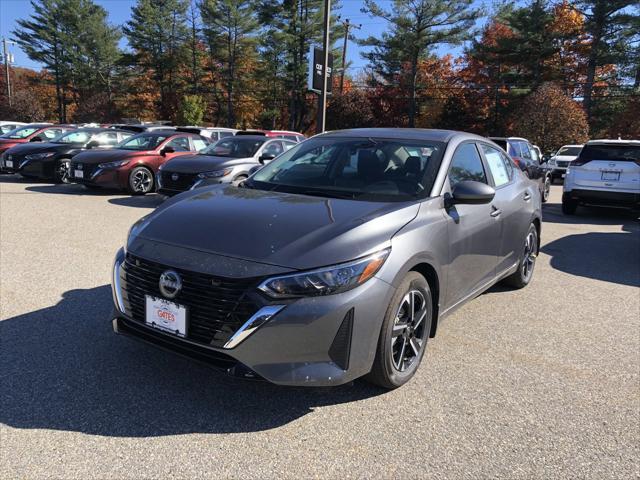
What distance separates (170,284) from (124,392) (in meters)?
0.79

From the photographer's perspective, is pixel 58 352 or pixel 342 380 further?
pixel 58 352

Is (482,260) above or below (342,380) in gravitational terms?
above

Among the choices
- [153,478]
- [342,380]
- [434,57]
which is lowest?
[153,478]

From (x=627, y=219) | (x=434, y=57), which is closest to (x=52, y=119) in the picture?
(x=434, y=57)

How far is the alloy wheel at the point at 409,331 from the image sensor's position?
310 centimetres

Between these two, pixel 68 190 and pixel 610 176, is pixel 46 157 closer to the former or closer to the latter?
pixel 68 190

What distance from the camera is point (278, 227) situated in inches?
116

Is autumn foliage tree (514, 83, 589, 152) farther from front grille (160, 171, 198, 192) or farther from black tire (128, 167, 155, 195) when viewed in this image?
front grille (160, 171, 198, 192)

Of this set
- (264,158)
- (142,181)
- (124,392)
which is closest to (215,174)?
(264,158)

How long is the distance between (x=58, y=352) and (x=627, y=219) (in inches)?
469

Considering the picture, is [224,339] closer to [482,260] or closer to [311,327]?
[311,327]

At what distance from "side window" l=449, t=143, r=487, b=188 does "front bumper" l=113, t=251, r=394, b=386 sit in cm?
152

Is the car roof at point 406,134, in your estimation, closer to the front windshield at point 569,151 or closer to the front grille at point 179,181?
the front grille at point 179,181

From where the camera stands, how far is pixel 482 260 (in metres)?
4.15
